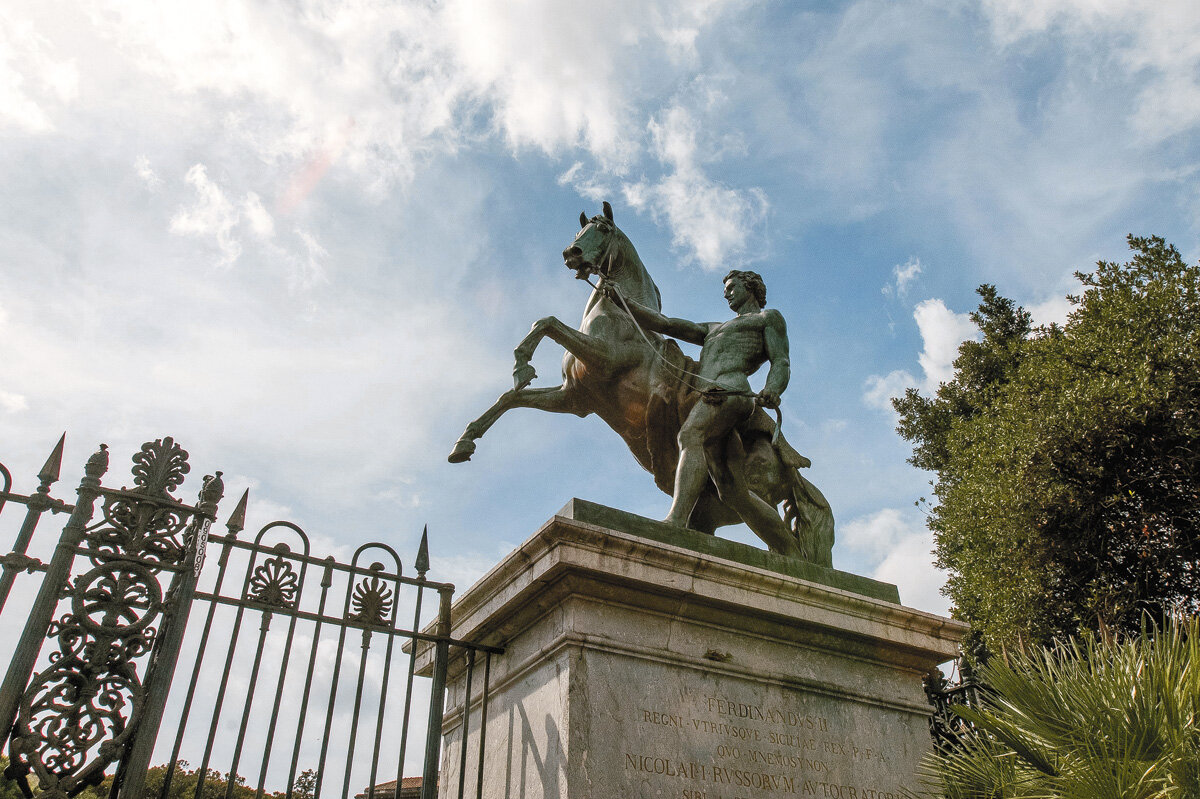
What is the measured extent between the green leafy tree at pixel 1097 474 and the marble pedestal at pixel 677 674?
34.5 feet

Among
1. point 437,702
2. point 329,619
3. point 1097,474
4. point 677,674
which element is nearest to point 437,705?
point 437,702

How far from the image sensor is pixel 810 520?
264 inches

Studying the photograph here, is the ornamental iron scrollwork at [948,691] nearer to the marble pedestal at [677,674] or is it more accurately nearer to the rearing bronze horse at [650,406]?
the marble pedestal at [677,674]

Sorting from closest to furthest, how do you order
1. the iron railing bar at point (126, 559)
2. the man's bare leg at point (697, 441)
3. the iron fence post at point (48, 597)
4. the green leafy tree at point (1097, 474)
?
the iron fence post at point (48, 597) < the iron railing bar at point (126, 559) < the man's bare leg at point (697, 441) < the green leafy tree at point (1097, 474)

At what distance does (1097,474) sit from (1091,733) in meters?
11.5

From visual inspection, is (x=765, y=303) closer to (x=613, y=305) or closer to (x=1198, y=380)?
(x=613, y=305)

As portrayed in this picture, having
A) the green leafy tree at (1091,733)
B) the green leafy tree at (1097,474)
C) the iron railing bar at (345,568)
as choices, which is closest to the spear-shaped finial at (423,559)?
the iron railing bar at (345,568)

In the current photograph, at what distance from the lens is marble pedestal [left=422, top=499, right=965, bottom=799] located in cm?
466

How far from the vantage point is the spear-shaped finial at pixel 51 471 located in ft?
15.0

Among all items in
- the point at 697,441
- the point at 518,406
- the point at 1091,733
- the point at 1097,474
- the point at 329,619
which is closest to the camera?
the point at 329,619

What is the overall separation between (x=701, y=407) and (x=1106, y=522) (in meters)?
12.6

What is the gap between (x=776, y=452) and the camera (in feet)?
22.1

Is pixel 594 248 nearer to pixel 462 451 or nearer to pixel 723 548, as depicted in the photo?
pixel 462 451

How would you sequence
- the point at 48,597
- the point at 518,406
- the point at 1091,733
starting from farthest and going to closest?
the point at 518,406, the point at 1091,733, the point at 48,597
